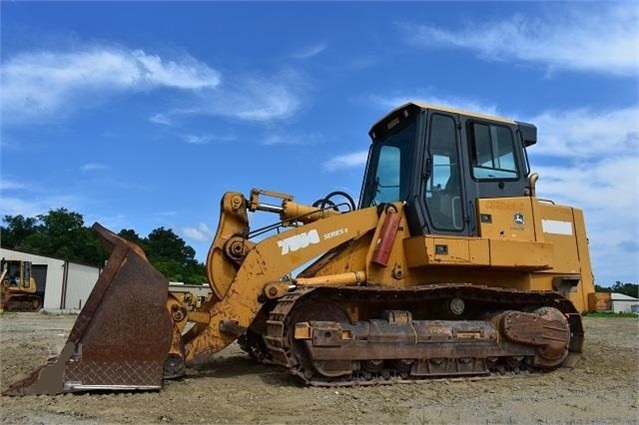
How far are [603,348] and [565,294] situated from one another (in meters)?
3.70

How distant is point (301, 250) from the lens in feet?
25.6

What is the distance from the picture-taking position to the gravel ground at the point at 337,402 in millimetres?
5520

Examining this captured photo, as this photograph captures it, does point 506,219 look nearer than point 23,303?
Yes

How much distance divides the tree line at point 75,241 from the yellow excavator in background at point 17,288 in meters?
26.5

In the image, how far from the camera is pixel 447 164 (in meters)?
8.50

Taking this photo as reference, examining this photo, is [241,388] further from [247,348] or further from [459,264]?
[459,264]

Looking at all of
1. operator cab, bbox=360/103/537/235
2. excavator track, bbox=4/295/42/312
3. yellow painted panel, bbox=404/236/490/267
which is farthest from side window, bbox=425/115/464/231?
excavator track, bbox=4/295/42/312

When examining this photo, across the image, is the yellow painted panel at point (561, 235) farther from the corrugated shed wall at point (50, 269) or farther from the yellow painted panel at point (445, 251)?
the corrugated shed wall at point (50, 269)

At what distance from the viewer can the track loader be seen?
6637 millimetres

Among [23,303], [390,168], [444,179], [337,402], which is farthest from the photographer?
[23,303]

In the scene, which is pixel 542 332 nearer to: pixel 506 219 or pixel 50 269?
pixel 506 219

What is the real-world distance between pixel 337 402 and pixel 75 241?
255 ft

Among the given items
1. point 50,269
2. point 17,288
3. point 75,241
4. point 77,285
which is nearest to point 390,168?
point 17,288

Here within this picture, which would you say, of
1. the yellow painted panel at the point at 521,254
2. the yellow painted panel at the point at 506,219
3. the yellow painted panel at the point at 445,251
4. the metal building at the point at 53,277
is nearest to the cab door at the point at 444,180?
Result: the yellow painted panel at the point at 445,251
